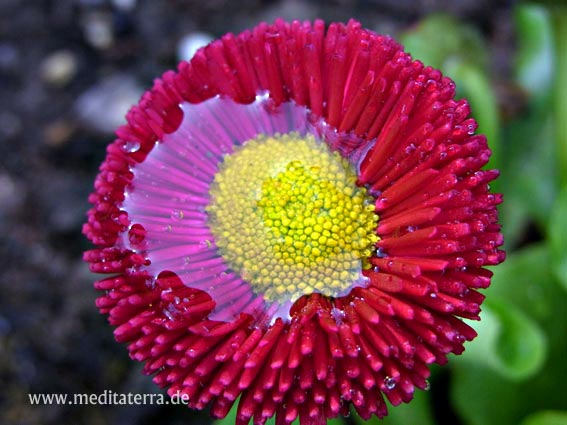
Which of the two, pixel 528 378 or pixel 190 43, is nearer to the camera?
pixel 528 378

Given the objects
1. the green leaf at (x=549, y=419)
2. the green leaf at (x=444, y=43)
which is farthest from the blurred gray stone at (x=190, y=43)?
the green leaf at (x=549, y=419)

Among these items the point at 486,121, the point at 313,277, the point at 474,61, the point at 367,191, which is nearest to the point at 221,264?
the point at 313,277

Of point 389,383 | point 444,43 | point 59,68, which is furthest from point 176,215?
point 59,68

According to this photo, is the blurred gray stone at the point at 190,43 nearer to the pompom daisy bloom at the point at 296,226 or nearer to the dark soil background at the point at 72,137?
the dark soil background at the point at 72,137

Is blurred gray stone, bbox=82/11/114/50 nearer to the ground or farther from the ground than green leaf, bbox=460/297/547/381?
farther from the ground

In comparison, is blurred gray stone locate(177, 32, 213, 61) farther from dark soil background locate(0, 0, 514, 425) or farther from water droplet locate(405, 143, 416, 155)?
water droplet locate(405, 143, 416, 155)

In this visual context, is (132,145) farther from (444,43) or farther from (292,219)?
(444,43)

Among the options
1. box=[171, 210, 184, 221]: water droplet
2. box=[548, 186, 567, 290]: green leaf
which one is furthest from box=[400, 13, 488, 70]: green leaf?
box=[171, 210, 184, 221]: water droplet

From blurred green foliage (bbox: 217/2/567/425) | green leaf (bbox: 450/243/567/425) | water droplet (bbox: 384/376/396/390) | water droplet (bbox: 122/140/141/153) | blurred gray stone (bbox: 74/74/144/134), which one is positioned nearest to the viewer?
water droplet (bbox: 384/376/396/390)
